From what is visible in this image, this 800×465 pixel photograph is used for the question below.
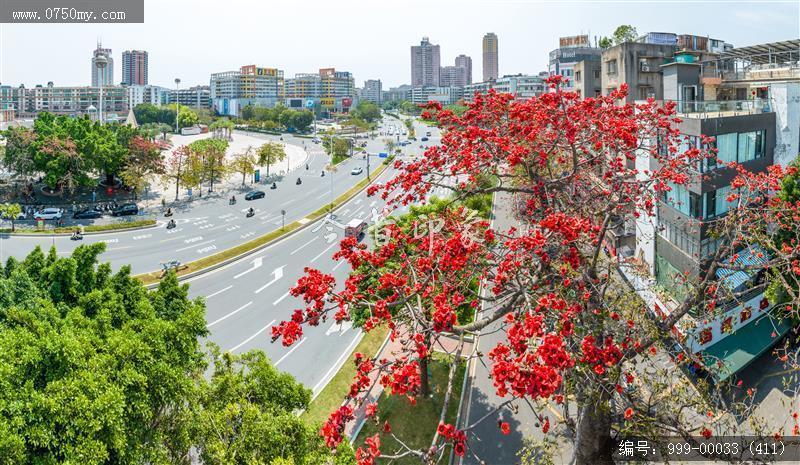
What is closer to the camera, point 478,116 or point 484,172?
point 484,172

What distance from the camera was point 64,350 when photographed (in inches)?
380

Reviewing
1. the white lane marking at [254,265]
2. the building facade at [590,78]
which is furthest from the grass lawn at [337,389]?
the building facade at [590,78]

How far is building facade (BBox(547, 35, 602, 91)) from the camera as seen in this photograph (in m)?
106

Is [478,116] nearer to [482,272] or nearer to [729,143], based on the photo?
[482,272]

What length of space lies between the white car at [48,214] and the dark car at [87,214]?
1.31 meters

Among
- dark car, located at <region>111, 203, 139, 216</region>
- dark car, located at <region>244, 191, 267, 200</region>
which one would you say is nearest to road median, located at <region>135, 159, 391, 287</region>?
dark car, located at <region>244, 191, 267, 200</region>

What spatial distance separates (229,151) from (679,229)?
83.8 meters

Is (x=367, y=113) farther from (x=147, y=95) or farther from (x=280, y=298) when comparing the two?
(x=280, y=298)

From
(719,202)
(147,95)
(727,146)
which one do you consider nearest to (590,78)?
(727,146)

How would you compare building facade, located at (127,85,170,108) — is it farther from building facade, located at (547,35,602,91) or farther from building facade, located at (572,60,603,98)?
building facade, located at (572,60,603,98)

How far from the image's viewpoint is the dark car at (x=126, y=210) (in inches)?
1821

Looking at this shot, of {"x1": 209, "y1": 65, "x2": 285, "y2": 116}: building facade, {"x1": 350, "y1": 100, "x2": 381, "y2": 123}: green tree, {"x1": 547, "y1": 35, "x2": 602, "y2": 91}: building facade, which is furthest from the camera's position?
{"x1": 209, "y1": 65, "x2": 285, "y2": 116}: building facade

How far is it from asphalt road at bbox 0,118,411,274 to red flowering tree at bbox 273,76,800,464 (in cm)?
2966

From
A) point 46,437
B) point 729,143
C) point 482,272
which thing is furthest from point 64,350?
point 729,143
